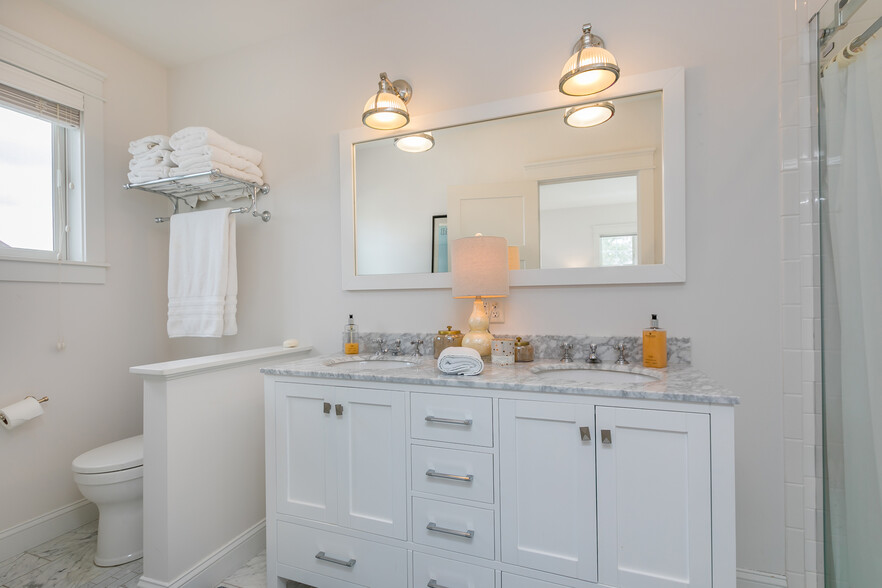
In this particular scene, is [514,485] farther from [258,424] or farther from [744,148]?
[744,148]

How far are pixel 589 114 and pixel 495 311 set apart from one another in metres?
0.85

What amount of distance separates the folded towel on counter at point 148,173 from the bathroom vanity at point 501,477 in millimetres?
1254

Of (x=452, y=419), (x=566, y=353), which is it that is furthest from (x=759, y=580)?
(x=452, y=419)

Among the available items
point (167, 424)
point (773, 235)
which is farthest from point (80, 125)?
point (773, 235)

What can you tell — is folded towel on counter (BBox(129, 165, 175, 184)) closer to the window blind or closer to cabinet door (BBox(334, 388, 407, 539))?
the window blind

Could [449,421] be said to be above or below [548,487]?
above

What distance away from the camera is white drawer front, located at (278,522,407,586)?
140 centimetres

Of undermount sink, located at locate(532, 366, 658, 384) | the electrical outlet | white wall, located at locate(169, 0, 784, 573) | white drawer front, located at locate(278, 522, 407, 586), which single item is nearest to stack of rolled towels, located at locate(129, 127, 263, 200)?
white wall, located at locate(169, 0, 784, 573)

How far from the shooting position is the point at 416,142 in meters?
1.95

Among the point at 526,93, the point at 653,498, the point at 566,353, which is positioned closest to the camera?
Result: the point at 653,498

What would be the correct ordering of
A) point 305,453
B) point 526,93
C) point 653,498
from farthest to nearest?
point 526,93, point 305,453, point 653,498

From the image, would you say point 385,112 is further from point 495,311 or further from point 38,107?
point 38,107

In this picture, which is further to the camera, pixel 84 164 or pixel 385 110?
pixel 84 164

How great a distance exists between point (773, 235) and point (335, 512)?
1.77m
